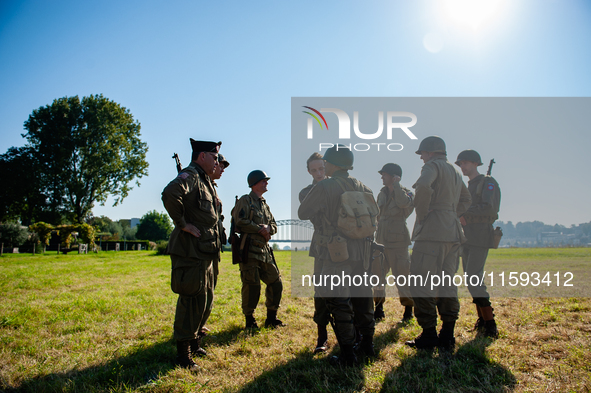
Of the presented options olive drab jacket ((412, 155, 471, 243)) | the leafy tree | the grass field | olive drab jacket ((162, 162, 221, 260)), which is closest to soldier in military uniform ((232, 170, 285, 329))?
the grass field

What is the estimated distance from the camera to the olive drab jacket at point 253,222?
Result: 4929 mm

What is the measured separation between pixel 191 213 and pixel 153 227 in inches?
2528

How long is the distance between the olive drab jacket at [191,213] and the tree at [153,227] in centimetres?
6215

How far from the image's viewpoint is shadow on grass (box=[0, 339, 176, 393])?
3.03 meters

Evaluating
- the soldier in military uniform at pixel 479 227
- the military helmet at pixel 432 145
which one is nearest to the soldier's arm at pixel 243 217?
the military helmet at pixel 432 145

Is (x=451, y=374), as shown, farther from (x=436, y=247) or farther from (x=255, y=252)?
(x=255, y=252)

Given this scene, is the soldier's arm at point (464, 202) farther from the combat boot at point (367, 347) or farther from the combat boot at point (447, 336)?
the combat boot at point (367, 347)

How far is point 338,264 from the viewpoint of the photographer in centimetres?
364

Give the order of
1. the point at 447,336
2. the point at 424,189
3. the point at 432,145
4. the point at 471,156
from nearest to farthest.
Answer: the point at 447,336 → the point at 424,189 → the point at 432,145 → the point at 471,156

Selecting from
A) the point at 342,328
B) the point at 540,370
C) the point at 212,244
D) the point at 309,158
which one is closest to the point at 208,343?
the point at 212,244

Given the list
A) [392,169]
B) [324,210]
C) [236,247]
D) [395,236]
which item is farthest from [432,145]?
[236,247]

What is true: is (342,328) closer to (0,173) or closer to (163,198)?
(163,198)

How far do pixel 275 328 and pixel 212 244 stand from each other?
195cm

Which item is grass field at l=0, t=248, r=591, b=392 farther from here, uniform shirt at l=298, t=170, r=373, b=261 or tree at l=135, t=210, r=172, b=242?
tree at l=135, t=210, r=172, b=242
